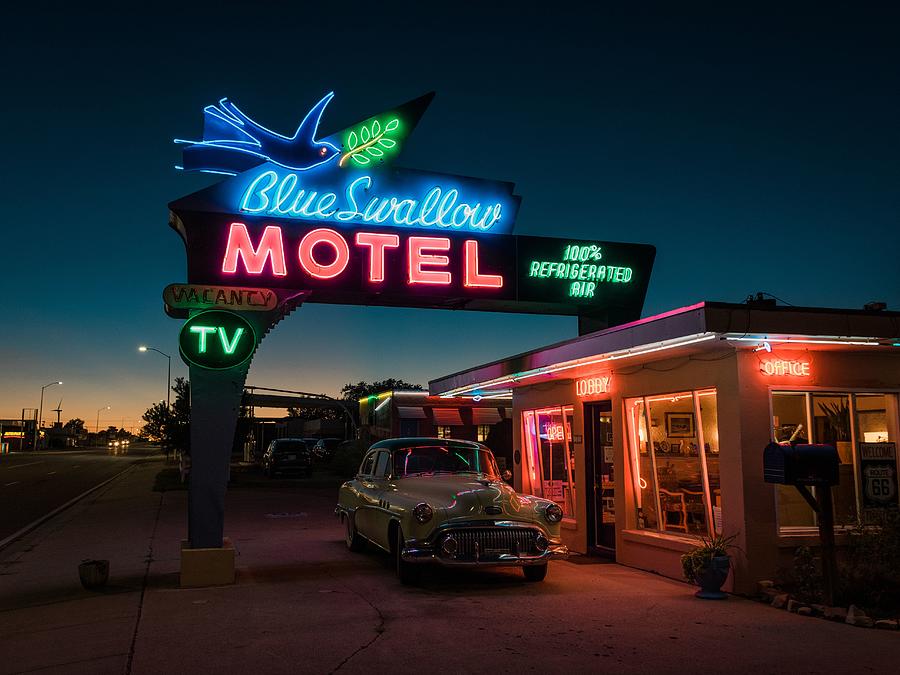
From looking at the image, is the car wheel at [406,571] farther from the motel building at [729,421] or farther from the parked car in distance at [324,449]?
the parked car in distance at [324,449]

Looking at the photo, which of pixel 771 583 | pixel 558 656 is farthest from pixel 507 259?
pixel 558 656

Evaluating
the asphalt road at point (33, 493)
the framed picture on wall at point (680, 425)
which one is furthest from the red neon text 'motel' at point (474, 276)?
the asphalt road at point (33, 493)

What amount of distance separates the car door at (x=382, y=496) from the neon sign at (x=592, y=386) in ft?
10.9

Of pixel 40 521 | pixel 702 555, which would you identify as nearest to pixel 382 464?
pixel 702 555

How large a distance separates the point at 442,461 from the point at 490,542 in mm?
2286

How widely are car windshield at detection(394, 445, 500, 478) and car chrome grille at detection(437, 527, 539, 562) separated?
1.96 metres

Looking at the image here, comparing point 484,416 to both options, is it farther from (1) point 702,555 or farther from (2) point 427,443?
(1) point 702,555

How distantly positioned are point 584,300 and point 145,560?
8.01 metres

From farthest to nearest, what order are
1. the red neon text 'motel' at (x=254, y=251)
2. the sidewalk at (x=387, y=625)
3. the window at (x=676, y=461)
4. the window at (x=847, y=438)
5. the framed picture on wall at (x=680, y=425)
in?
the red neon text 'motel' at (x=254, y=251), the framed picture on wall at (x=680, y=425), the window at (x=676, y=461), the window at (x=847, y=438), the sidewalk at (x=387, y=625)

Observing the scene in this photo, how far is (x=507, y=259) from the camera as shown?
39.7 feet

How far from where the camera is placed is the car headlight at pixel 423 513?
9.18 m

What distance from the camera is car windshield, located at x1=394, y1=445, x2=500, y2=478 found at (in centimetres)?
1113

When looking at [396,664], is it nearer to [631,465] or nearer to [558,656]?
[558,656]

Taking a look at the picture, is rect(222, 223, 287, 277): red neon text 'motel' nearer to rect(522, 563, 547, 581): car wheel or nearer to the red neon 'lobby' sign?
the red neon 'lobby' sign
